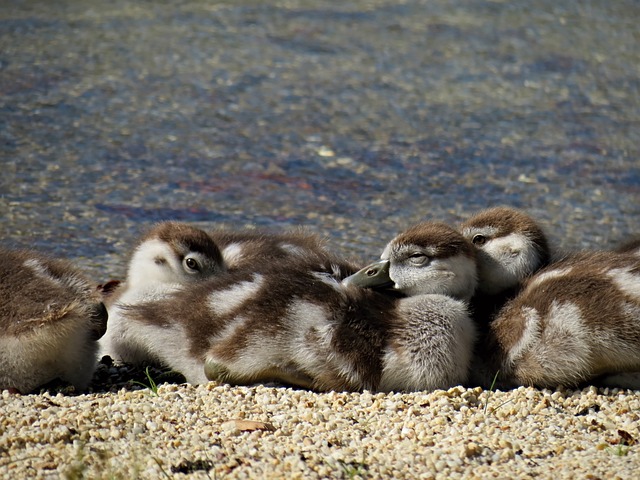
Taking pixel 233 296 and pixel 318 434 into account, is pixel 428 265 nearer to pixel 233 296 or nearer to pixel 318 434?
pixel 233 296

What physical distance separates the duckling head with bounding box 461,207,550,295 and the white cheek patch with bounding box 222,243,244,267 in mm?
1046

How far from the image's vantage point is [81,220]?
6480mm

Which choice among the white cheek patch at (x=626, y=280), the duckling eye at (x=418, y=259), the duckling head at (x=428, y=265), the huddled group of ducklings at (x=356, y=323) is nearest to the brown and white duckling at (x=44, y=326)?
the huddled group of ducklings at (x=356, y=323)

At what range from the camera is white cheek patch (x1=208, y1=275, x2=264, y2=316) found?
13.9 feet

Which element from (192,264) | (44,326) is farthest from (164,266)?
(44,326)

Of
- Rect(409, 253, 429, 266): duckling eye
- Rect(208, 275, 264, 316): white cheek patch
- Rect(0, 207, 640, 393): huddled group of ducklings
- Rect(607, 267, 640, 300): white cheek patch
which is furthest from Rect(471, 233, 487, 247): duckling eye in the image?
Rect(208, 275, 264, 316): white cheek patch

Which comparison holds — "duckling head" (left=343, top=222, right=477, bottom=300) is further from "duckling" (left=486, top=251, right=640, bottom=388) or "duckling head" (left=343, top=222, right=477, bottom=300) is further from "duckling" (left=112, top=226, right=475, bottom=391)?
"duckling" (left=486, top=251, right=640, bottom=388)

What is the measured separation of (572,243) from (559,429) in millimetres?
2783

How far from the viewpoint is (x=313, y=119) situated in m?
8.45

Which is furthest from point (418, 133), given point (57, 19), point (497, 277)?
point (57, 19)

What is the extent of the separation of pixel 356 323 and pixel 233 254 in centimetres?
105

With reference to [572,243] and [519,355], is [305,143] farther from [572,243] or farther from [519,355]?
[519,355]

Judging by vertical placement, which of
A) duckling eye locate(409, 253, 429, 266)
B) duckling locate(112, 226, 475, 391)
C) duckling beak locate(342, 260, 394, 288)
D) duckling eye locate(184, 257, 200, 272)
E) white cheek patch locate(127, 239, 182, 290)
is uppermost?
duckling eye locate(409, 253, 429, 266)

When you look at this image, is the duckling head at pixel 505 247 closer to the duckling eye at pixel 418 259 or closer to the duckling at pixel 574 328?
the duckling at pixel 574 328
